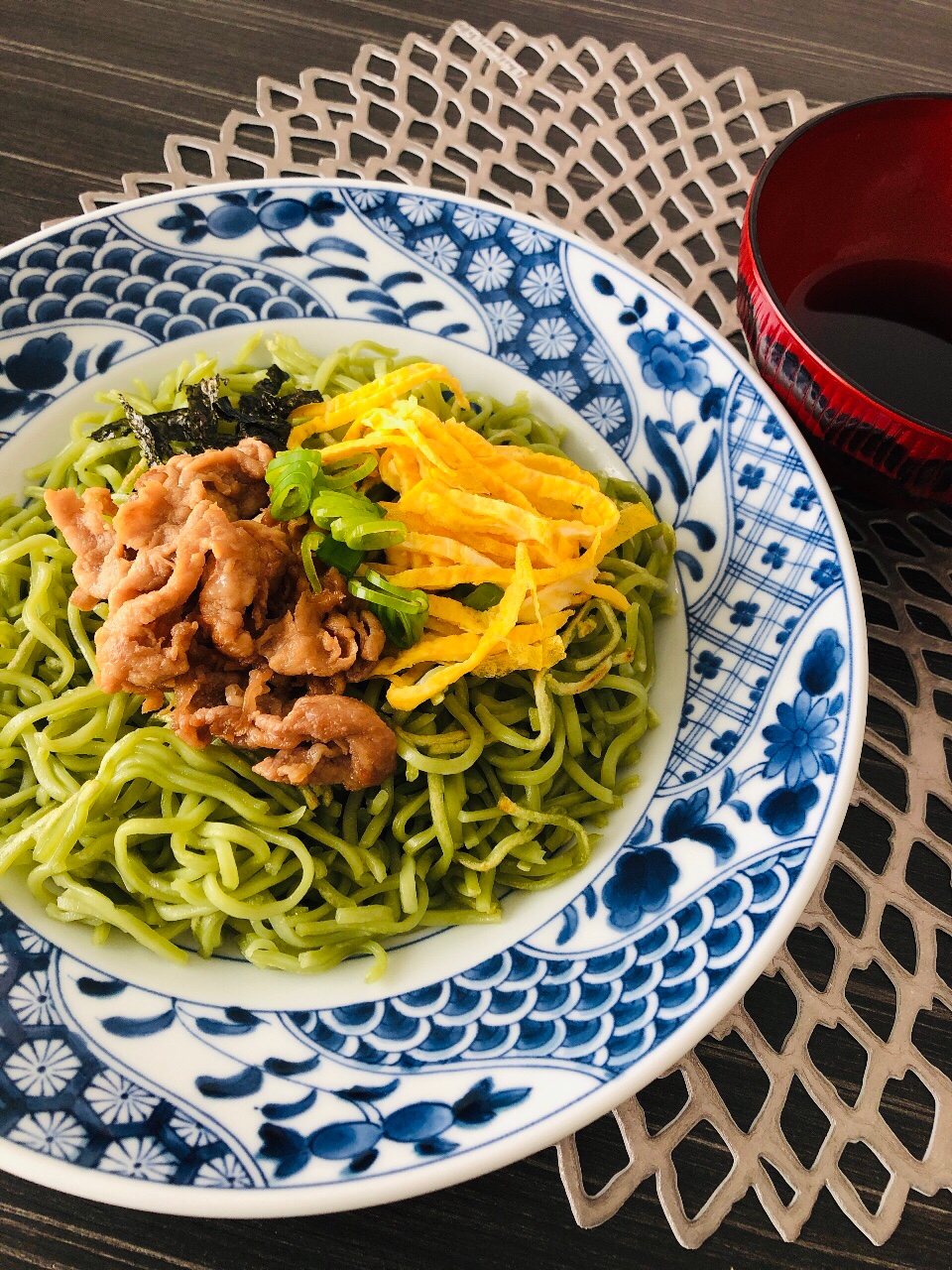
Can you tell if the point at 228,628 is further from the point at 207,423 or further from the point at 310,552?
the point at 207,423

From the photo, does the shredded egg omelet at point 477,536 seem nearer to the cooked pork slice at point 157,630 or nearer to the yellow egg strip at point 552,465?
the yellow egg strip at point 552,465

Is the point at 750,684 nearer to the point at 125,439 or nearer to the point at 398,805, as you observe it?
the point at 398,805

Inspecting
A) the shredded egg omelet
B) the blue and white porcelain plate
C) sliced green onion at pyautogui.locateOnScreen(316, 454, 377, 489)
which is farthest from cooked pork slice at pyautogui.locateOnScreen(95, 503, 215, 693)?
the blue and white porcelain plate

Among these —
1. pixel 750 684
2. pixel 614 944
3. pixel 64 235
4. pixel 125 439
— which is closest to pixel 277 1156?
pixel 614 944

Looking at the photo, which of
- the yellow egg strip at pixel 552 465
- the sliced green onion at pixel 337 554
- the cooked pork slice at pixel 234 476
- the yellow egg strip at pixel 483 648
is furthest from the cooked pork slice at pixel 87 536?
the yellow egg strip at pixel 552 465

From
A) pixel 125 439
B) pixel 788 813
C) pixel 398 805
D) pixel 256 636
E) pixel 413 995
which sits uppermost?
pixel 125 439
